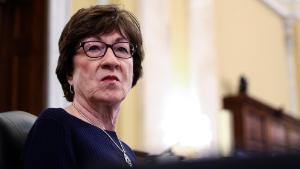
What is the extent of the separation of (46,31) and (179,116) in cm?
188

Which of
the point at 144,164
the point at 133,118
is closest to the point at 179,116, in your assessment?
the point at 133,118

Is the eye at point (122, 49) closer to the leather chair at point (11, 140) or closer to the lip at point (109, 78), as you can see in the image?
the lip at point (109, 78)

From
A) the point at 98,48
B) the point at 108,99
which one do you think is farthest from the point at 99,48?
the point at 108,99

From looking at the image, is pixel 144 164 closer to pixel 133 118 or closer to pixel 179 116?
pixel 133 118

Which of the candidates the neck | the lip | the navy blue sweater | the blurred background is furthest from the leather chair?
the blurred background

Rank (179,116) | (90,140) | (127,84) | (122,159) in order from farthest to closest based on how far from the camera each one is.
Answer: (179,116) < (127,84) < (122,159) < (90,140)

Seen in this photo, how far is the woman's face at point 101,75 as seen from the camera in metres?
1.56

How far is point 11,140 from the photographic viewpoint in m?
1.35

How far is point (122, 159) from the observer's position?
150 cm

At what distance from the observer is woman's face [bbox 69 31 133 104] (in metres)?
1.56

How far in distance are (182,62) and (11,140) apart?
4481 millimetres

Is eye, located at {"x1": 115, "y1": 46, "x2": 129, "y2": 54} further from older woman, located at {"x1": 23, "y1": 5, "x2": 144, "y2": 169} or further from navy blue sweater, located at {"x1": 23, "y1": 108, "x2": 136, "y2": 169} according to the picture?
navy blue sweater, located at {"x1": 23, "y1": 108, "x2": 136, "y2": 169}

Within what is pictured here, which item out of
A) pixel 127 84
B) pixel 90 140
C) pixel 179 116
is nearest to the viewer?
pixel 90 140

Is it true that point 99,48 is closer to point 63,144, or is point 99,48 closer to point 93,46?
point 93,46
